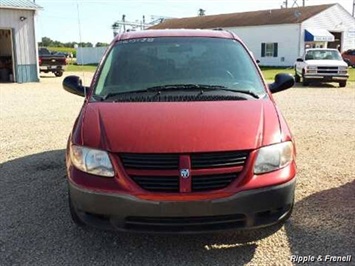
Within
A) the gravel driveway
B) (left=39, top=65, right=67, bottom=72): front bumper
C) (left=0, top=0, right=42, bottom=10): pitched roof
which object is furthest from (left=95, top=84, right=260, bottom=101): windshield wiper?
(left=39, top=65, right=67, bottom=72): front bumper

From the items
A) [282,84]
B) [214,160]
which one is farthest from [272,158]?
[282,84]

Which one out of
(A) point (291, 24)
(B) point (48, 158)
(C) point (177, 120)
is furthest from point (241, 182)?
(A) point (291, 24)

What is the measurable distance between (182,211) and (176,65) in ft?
6.34

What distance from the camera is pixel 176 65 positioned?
471 centimetres

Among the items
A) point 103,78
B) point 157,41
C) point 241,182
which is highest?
point 157,41

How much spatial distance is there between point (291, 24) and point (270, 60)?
13.3ft

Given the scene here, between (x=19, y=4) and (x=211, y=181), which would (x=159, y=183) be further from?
(x=19, y=4)

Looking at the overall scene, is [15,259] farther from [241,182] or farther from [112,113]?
[241,182]

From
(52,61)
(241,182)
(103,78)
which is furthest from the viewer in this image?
(52,61)

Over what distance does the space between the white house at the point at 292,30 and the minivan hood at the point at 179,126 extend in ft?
131

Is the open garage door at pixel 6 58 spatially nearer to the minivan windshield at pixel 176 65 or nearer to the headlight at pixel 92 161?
the minivan windshield at pixel 176 65

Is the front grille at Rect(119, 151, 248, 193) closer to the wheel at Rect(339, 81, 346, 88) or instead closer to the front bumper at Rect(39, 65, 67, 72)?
the wheel at Rect(339, 81, 346, 88)

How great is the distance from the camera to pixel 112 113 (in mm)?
3818

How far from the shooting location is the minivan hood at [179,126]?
338cm
